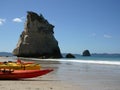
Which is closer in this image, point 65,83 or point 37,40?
point 65,83

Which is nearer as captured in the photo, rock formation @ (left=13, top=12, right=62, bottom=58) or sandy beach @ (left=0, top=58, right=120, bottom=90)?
sandy beach @ (left=0, top=58, right=120, bottom=90)

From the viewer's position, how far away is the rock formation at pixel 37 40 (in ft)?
282

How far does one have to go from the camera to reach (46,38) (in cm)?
8850

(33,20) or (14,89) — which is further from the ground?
(33,20)

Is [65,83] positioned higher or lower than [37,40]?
lower

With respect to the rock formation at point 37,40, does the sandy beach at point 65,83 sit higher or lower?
lower

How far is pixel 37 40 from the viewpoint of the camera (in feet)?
289

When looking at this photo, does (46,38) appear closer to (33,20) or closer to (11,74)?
(33,20)

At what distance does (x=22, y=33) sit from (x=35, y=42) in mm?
7343

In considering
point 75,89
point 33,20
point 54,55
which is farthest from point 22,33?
point 75,89

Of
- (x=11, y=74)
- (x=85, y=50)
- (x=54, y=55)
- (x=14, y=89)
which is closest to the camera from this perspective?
(x=14, y=89)

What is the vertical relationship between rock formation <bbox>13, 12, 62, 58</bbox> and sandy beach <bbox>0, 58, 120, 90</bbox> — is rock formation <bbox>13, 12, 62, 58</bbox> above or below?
above

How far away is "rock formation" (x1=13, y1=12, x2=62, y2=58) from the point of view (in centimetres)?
8600

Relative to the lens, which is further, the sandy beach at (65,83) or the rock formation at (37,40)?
the rock formation at (37,40)
